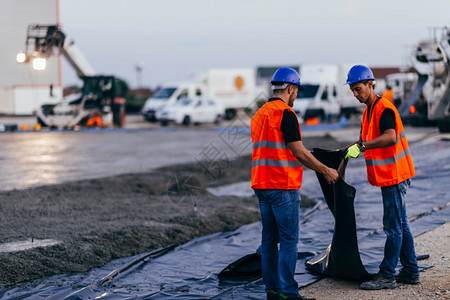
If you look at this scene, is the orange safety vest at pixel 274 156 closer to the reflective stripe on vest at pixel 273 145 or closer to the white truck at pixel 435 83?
the reflective stripe on vest at pixel 273 145

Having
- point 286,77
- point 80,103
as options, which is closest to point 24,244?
point 286,77

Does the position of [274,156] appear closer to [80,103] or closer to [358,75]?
[358,75]

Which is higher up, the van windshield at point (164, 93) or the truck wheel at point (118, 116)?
the van windshield at point (164, 93)

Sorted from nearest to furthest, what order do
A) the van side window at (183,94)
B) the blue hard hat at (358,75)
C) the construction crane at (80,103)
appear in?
the blue hard hat at (358,75) → the construction crane at (80,103) → the van side window at (183,94)

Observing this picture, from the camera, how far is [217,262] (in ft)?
21.8

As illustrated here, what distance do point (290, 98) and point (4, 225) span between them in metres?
4.58

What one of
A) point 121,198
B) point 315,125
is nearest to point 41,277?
point 121,198

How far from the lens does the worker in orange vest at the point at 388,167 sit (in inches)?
201

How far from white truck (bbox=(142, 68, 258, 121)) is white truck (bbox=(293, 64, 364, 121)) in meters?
3.68

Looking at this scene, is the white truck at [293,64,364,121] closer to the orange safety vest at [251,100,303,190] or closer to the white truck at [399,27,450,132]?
the white truck at [399,27,450,132]

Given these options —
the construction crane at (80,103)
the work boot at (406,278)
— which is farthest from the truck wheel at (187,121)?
the work boot at (406,278)

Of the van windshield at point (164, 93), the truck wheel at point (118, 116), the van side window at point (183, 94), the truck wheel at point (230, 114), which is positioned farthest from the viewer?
the truck wheel at point (230, 114)

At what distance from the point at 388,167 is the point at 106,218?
14.8ft

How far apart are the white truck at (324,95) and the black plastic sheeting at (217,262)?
699 inches
